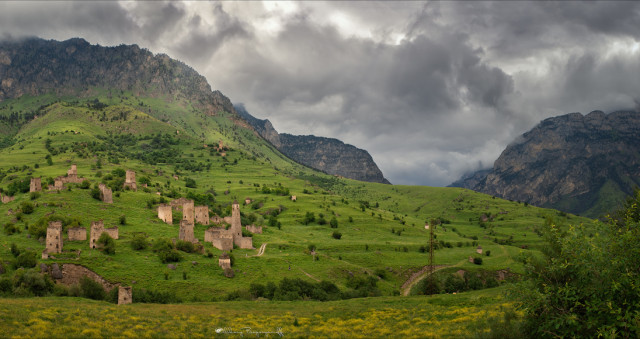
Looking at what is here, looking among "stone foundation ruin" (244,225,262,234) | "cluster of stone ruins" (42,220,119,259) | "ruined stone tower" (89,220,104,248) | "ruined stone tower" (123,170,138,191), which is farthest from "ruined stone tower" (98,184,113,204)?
"stone foundation ruin" (244,225,262,234)

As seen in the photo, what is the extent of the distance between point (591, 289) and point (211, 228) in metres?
85.4

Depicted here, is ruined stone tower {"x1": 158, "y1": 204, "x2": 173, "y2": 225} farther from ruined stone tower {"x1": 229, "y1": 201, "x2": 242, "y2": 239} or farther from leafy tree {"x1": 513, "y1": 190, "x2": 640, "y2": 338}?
leafy tree {"x1": 513, "y1": 190, "x2": 640, "y2": 338}

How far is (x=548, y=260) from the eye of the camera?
28703 millimetres

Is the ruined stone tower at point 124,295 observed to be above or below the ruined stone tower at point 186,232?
below

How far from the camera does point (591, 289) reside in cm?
2381

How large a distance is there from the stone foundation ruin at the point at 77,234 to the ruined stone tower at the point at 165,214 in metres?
25.3

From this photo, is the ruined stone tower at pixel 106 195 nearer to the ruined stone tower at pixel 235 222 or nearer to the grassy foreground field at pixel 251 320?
the ruined stone tower at pixel 235 222

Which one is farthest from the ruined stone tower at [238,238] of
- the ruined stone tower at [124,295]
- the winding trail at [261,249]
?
the ruined stone tower at [124,295]

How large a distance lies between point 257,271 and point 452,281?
41.7 metres

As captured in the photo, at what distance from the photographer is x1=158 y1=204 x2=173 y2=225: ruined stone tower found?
105125mm

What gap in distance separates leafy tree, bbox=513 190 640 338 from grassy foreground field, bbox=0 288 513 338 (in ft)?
20.0

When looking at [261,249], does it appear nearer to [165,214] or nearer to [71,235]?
[165,214]

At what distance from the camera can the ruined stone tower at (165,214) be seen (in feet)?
345

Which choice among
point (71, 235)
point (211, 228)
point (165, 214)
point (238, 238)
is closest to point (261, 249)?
point (238, 238)
